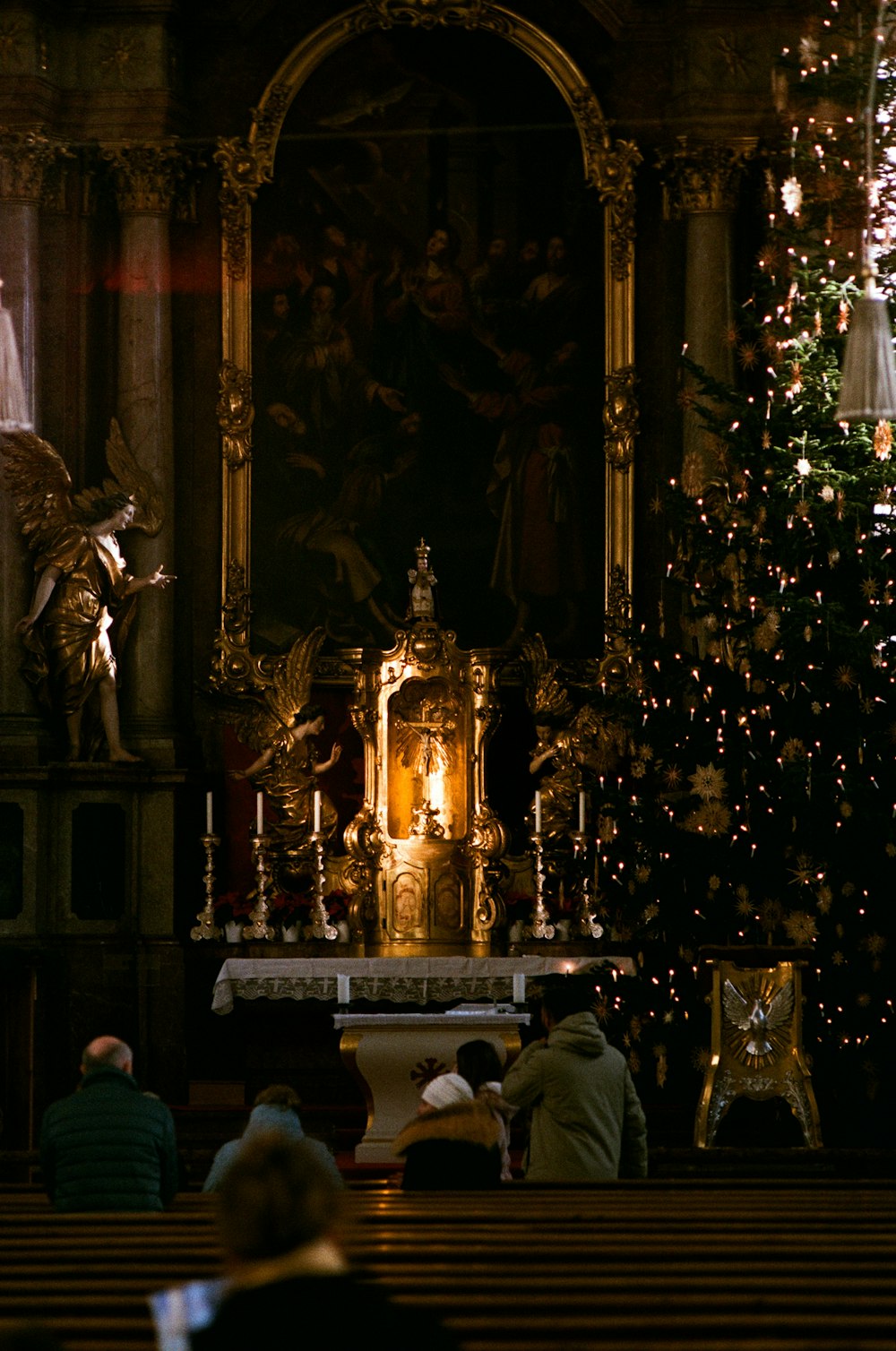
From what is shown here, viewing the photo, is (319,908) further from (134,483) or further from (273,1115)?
(273,1115)

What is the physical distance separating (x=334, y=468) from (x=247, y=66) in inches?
119

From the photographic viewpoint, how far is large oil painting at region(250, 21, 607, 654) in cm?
1639

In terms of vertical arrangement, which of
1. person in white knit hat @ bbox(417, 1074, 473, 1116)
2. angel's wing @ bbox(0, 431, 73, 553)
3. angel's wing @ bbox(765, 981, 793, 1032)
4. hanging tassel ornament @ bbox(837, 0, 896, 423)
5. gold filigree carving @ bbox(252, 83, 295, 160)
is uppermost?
gold filigree carving @ bbox(252, 83, 295, 160)

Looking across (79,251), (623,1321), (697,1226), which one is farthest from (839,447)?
(623,1321)

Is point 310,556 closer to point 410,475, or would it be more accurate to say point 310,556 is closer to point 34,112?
point 410,475

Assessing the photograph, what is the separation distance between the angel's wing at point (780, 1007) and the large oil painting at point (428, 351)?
5.55m

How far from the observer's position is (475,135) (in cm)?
1675

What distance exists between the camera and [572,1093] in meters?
7.92

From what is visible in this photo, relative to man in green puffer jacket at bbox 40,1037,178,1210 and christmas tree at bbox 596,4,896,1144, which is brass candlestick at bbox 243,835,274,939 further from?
man in green puffer jacket at bbox 40,1037,178,1210

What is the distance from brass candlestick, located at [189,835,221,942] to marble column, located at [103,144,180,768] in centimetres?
107

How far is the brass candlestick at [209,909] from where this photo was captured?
48.8 feet

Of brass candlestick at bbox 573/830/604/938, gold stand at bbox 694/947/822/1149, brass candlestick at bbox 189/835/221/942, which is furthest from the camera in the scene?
brass candlestick at bbox 189/835/221/942

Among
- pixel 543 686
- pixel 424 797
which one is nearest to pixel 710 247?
pixel 543 686

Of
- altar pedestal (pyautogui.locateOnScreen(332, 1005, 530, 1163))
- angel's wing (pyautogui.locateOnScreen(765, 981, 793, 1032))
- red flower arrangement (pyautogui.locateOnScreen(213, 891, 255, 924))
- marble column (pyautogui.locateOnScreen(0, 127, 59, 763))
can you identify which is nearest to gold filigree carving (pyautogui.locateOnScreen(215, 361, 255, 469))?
marble column (pyautogui.locateOnScreen(0, 127, 59, 763))
